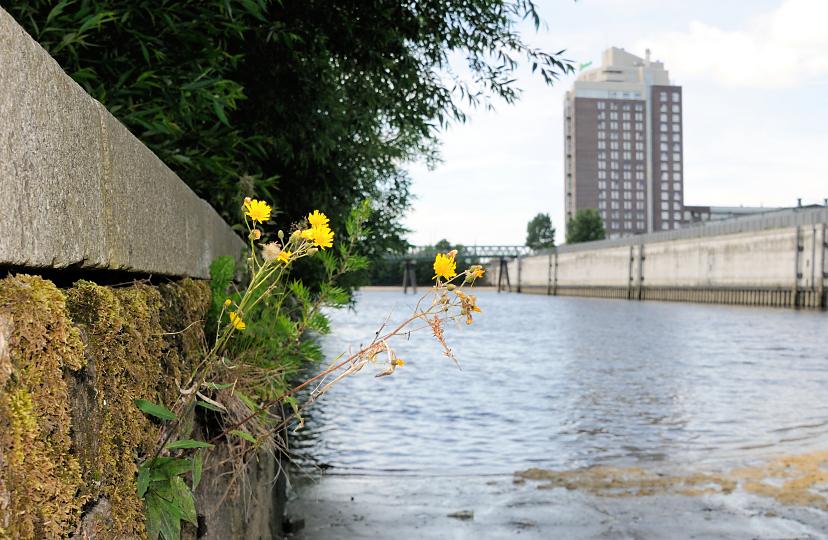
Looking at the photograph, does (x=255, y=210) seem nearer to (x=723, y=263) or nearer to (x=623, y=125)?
(x=723, y=263)

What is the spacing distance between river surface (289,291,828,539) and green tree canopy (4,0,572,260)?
206 cm

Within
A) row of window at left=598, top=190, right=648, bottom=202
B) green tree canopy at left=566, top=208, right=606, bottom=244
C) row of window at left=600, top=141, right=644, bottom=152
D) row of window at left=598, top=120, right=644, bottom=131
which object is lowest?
green tree canopy at left=566, top=208, right=606, bottom=244

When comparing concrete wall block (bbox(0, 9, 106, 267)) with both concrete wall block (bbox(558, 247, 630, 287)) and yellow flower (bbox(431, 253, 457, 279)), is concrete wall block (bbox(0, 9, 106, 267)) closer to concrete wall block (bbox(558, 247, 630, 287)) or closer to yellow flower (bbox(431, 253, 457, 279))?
yellow flower (bbox(431, 253, 457, 279))

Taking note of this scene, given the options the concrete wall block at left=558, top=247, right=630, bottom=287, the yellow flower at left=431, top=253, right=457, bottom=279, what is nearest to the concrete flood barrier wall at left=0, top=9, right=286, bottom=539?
the yellow flower at left=431, top=253, right=457, bottom=279

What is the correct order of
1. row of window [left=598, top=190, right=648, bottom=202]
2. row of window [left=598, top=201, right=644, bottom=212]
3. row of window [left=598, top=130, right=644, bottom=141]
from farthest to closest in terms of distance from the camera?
row of window [left=598, top=201, right=644, bottom=212] < row of window [left=598, top=190, right=648, bottom=202] < row of window [left=598, top=130, right=644, bottom=141]

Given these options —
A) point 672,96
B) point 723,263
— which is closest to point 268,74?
point 723,263

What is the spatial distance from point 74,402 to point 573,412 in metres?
11.6

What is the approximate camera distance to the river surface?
636cm

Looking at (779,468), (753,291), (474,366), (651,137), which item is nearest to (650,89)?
(651,137)

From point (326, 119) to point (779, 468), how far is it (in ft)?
17.8

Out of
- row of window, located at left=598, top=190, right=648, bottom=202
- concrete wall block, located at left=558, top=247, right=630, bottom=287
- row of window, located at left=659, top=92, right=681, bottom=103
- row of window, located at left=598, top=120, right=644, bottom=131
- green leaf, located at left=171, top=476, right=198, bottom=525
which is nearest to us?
green leaf, located at left=171, top=476, right=198, bottom=525

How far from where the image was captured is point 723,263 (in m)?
70.8

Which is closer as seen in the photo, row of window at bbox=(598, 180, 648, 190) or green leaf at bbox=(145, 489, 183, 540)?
green leaf at bbox=(145, 489, 183, 540)

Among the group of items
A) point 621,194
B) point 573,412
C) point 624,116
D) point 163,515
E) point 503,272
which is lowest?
point 573,412
